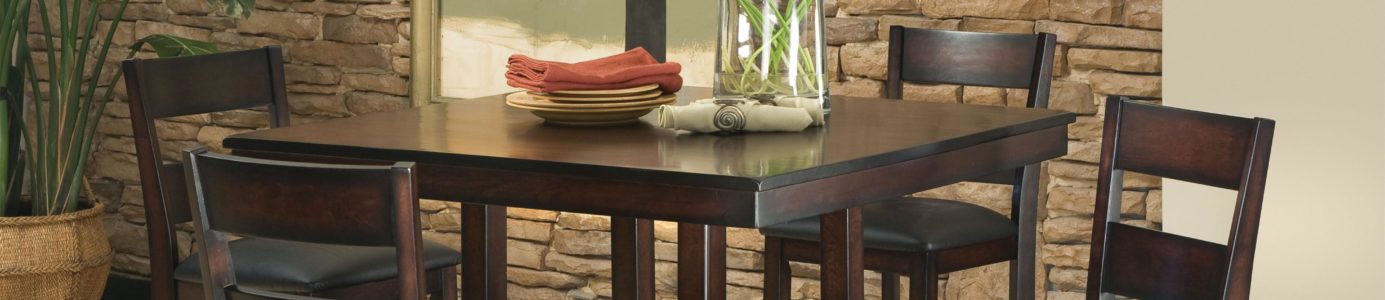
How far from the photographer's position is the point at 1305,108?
310 centimetres

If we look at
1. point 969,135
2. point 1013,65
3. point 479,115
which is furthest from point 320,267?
point 1013,65

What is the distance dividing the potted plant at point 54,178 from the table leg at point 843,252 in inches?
79.3

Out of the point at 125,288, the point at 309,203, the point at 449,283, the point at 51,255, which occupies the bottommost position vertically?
the point at 125,288

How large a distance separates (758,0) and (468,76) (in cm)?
173

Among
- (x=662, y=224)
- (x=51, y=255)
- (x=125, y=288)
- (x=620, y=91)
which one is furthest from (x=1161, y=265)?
(x=125, y=288)

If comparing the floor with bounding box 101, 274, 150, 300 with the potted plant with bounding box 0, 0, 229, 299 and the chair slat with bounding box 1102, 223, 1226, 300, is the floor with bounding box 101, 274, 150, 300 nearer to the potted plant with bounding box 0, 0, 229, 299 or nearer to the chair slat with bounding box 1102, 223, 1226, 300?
the potted plant with bounding box 0, 0, 229, 299

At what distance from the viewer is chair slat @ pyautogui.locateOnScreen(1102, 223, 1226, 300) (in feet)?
6.82

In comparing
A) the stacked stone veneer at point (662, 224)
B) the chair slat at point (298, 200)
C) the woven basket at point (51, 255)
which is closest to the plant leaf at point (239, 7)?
the stacked stone veneer at point (662, 224)

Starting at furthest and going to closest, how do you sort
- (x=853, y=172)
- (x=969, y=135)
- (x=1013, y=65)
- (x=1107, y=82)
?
(x=1107, y=82), (x=1013, y=65), (x=969, y=135), (x=853, y=172)

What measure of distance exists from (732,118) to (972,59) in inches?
36.7

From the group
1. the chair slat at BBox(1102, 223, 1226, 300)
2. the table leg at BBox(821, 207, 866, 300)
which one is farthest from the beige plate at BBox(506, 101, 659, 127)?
the chair slat at BBox(1102, 223, 1226, 300)

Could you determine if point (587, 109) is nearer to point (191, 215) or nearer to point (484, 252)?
point (484, 252)

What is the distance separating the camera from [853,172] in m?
1.96

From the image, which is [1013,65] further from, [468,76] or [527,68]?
[468,76]
